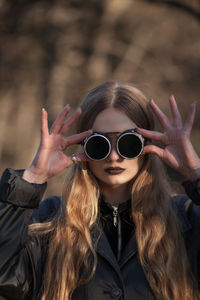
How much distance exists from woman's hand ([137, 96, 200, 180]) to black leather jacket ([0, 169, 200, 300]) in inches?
6.6

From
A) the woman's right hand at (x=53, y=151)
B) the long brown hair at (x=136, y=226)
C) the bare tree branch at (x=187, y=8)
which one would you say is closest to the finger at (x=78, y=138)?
the woman's right hand at (x=53, y=151)

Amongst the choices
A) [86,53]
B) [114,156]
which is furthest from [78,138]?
[86,53]

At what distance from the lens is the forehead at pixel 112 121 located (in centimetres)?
242

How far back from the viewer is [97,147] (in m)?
2.35

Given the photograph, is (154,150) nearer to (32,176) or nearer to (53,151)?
(53,151)

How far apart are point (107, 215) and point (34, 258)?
0.40m

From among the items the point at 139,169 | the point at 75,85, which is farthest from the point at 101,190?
the point at 75,85

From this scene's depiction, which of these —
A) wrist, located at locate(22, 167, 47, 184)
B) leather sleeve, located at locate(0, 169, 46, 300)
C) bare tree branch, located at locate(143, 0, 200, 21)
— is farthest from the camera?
bare tree branch, located at locate(143, 0, 200, 21)

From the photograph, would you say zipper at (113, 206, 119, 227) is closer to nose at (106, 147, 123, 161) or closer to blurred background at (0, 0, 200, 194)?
nose at (106, 147, 123, 161)

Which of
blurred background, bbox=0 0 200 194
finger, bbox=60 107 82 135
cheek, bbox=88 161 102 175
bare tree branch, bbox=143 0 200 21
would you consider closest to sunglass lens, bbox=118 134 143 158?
cheek, bbox=88 161 102 175

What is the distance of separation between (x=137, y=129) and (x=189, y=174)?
32 centimetres

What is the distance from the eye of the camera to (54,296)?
2.33 m

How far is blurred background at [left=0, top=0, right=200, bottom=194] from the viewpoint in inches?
246

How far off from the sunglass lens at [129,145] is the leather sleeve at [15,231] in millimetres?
415
